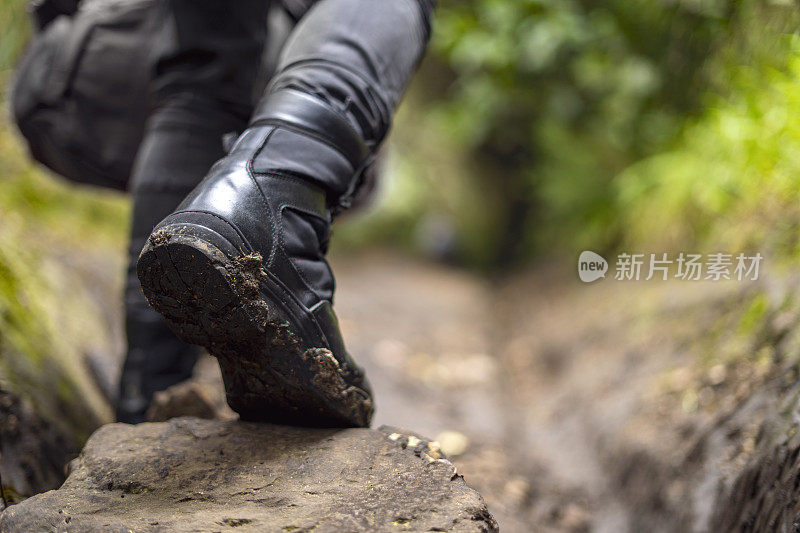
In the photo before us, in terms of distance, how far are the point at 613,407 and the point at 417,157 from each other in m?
4.43

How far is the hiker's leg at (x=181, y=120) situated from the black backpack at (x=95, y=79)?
0.16m

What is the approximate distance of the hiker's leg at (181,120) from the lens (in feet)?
4.19

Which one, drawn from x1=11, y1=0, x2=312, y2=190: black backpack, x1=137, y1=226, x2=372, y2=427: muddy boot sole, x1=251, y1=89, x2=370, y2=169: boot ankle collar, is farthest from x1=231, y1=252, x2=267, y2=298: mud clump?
x1=11, y1=0, x2=312, y2=190: black backpack

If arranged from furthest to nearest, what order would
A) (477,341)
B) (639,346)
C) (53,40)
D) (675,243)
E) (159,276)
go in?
(477,341) < (675,243) < (639,346) < (53,40) < (159,276)

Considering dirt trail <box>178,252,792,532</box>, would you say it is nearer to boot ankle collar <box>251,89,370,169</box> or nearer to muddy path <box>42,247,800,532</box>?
muddy path <box>42,247,800,532</box>

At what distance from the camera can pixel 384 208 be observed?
6.28 meters

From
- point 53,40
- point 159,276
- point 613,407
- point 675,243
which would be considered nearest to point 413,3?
point 159,276

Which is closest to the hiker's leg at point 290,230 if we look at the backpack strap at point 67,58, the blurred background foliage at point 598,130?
the backpack strap at point 67,58

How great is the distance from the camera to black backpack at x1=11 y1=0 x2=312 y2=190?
155 cm

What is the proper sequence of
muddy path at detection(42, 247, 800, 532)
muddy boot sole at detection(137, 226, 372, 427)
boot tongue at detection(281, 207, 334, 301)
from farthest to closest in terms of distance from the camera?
muddy path at detection(42, 247, 800, 532)
boot tongue at detection(281, 207, 334, 301)
muddy boot sole at detection(137, 226, 372, 427)

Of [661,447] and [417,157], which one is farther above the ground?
[417,157]

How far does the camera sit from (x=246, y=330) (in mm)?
925

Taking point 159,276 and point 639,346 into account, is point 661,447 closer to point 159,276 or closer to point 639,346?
point 639,346

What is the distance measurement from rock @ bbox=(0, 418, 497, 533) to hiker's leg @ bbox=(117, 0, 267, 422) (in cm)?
26
